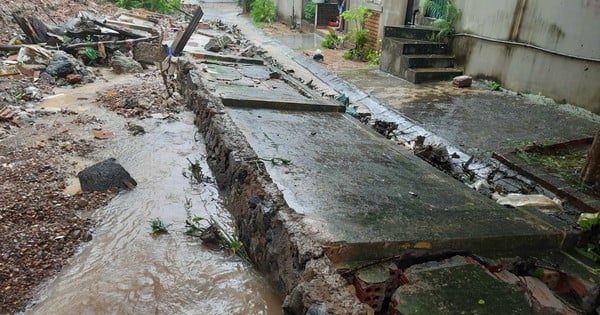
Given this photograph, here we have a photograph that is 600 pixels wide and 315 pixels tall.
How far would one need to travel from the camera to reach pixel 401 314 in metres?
2.21

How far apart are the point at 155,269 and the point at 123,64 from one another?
776cm

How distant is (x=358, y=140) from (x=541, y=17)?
4.34m

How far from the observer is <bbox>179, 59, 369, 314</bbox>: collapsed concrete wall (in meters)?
2.34

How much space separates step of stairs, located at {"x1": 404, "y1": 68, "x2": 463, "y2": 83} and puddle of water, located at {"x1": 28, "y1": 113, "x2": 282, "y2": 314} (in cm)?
524

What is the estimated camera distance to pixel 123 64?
9906 mm

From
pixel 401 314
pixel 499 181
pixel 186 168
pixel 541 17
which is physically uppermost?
pixel 541 17

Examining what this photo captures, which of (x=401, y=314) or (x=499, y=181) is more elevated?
(x=401, y=314)

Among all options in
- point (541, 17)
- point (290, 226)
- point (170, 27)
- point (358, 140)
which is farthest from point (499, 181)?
point (170, 27)

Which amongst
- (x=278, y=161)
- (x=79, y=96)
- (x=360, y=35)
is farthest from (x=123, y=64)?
(x=278, y=161)

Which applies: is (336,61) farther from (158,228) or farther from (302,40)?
(158,228)

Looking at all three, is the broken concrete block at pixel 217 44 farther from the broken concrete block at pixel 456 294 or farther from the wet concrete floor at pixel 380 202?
the broken concrete block at pixel 456 294

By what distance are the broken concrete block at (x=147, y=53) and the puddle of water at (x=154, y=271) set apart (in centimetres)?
687

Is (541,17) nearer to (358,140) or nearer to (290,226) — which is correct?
(358,140)

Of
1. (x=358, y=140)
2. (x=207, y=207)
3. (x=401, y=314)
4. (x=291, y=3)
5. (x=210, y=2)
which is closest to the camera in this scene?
(x=401, y=314)
